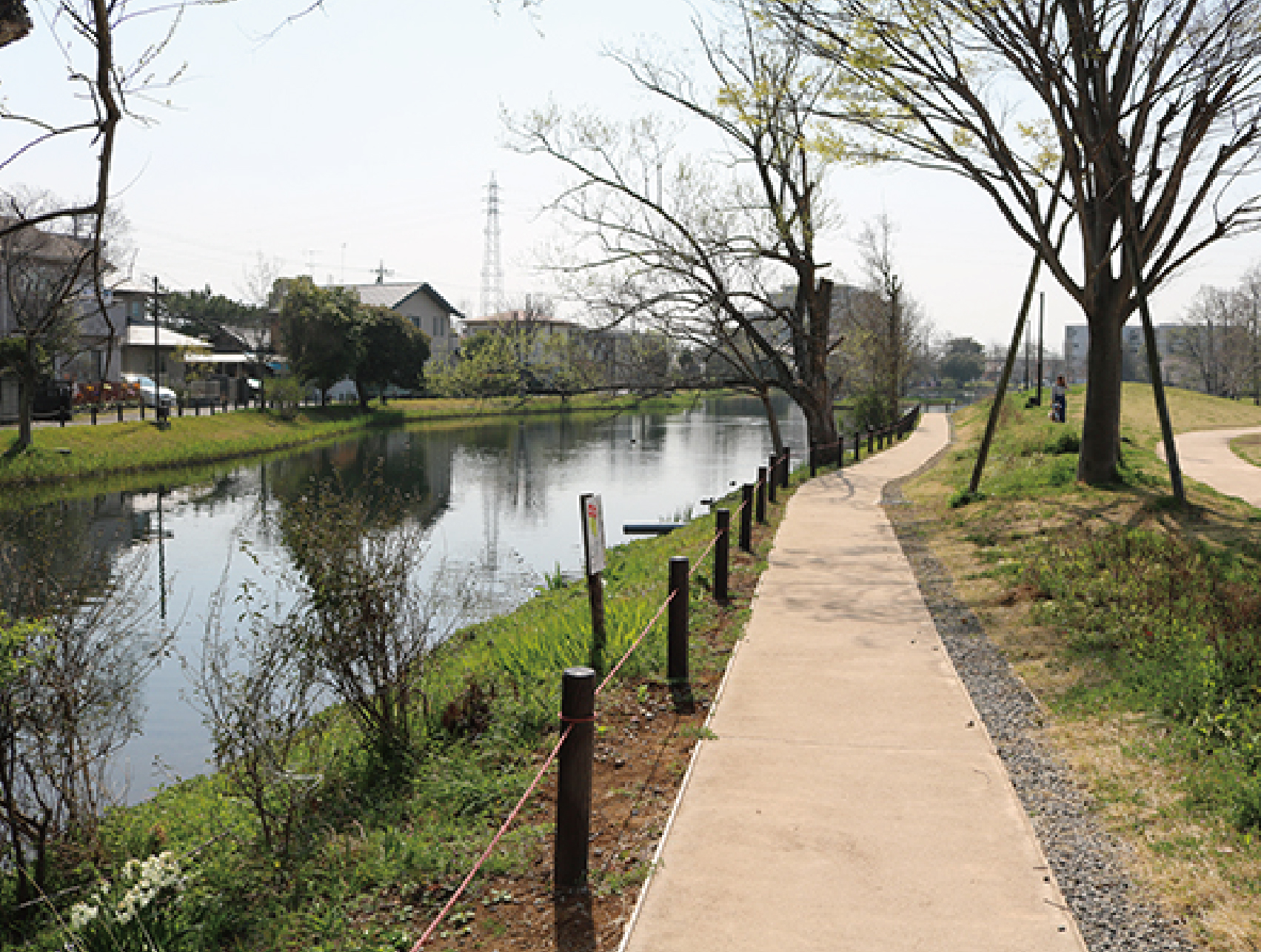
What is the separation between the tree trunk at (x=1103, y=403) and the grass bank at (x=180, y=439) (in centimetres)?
1071

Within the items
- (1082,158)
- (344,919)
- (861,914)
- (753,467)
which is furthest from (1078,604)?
(753,467)

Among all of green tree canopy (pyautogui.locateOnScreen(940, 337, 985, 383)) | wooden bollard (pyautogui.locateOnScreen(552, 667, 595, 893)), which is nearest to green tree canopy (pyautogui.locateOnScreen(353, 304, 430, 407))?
wooden bollard (pyautogui.locateOnScreen(552, 667, 595, 893))

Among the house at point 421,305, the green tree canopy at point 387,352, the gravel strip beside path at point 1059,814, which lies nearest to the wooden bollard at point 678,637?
the gravel strip beside path at point 1059,814

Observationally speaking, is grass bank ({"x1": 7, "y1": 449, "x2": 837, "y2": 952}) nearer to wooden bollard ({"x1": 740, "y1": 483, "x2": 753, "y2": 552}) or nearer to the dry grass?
wooden bollard ({"x1": 740, "y1": 483, "x2": 753, "y2": 552})

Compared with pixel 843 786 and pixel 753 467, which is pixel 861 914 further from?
pixel 753 467

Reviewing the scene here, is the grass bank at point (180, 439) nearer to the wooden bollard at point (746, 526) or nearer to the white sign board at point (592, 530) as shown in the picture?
the wooden bollard at point (746, 526)

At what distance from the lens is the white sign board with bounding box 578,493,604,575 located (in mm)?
7809

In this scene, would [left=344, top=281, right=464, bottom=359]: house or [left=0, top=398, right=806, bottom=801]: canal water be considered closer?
[left=0, top=398, right=806, bottom=801]: canal water

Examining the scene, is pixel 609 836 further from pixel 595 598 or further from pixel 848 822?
pixel 595 598

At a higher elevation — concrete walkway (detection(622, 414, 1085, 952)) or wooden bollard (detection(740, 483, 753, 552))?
wooden bollard (detection(740, 483, 753, 552))

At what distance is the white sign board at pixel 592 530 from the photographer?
781cm

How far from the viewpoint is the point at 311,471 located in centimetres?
3391

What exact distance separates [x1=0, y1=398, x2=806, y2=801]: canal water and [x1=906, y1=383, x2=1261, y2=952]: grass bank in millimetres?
4955

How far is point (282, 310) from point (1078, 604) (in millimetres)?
53099
